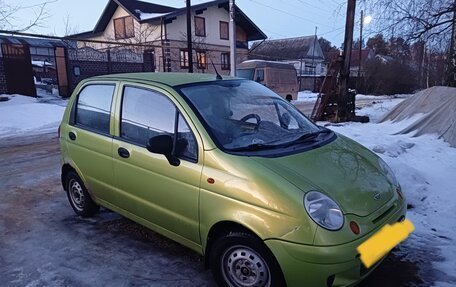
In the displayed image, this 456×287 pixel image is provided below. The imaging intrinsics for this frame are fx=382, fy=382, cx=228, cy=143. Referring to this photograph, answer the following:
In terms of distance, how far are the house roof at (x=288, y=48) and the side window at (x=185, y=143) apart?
2085 inches

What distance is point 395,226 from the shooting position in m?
2.95

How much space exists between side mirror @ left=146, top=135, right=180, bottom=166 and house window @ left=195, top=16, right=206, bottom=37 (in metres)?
33.7

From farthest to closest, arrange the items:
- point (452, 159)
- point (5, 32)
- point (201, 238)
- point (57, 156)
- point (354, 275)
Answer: point (5, 32), point (57, 156), point (452, 159), point (201, 238), point (354, 275)

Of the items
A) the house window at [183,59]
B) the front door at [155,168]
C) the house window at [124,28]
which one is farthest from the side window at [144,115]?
the house window at [124,28]

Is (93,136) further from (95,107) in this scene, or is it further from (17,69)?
(17,69)

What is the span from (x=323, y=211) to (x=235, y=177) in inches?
26.3

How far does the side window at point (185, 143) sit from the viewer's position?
10.2 ft

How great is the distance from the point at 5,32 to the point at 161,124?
15417mm

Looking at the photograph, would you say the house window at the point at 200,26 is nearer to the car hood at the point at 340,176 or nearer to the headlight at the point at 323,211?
the car hood at the point at 340,176

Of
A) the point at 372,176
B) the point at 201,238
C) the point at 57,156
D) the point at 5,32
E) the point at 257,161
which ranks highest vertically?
the point at 5,32

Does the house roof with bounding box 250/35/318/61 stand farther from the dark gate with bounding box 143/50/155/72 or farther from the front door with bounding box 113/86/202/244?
the front door with bounding box 113/86/202/244

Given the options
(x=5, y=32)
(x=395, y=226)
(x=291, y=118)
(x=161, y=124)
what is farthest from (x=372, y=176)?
(x=5, y=32)

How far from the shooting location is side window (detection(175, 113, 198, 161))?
3.12 metres

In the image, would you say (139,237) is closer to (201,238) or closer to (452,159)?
(201,238)
